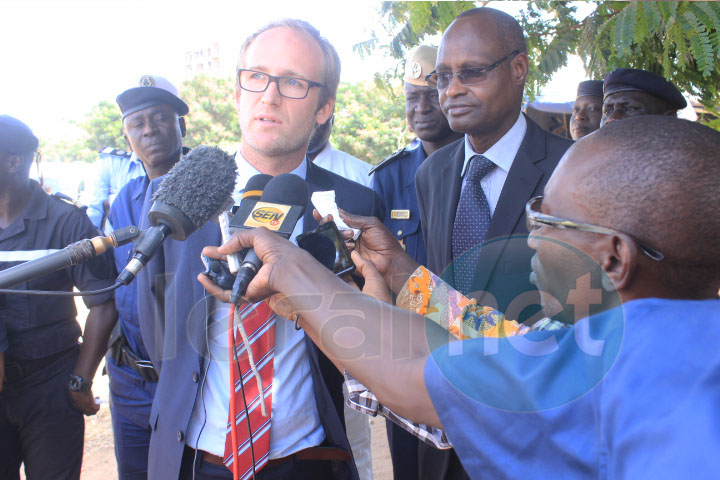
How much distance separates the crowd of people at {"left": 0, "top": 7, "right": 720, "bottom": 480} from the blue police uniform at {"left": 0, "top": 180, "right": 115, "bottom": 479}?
0.04ft

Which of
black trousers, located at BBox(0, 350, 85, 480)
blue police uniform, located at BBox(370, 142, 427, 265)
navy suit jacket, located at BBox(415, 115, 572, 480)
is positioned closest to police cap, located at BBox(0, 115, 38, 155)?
black trousers, located at BBox(0, 350, 85, 480)

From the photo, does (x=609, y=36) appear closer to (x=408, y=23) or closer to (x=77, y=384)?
(x=408, y=23)

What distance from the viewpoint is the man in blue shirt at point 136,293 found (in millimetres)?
3004

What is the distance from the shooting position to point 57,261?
143 cm

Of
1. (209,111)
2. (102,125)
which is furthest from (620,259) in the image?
(102,125)

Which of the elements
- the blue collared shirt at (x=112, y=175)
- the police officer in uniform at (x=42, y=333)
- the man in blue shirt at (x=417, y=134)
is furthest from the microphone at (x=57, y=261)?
the blue collared shirt at (x=112, y=175)

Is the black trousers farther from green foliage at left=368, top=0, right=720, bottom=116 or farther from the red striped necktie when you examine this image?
green foliage at left=368, top=0, right=720, bottom=116

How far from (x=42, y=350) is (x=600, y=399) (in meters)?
3.23

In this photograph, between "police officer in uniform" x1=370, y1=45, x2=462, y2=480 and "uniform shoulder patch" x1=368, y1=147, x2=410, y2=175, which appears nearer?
"police officer in uniform" x1=370, y1=45, x2=462, y2=480

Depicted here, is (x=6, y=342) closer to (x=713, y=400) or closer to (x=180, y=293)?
(x=180, y=293)

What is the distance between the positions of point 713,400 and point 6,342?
3374mm

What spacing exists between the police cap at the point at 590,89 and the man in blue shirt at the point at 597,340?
4.09 metres

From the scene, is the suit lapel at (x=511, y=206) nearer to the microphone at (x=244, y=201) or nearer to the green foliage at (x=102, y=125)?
the microphone at (x=244, y=201)

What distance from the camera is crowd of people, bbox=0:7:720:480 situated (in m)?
1.07
